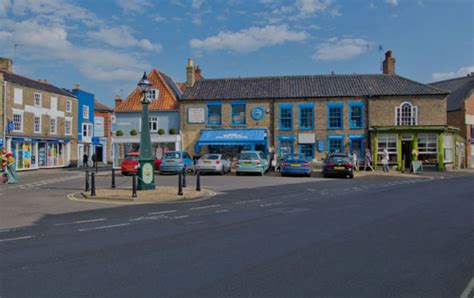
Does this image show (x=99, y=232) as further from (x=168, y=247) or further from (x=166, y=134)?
(x=166, y=134)

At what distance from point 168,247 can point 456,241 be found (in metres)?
5.27

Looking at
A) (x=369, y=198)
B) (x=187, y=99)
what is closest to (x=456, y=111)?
(x=187, y=99)

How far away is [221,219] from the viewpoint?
31.7 ft

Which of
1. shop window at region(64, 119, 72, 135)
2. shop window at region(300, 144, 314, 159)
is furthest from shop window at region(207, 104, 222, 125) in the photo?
shop window at region(64, 119, 72, 135)

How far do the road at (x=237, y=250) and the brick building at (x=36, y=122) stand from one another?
2242 cm

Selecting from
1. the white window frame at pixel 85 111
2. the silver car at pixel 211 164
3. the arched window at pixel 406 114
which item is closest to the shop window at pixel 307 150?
the arched window at pixel 406 114

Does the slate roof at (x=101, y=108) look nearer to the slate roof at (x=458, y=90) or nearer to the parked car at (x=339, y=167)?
the parked car at (x=339, y=167)

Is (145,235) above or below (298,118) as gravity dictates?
below

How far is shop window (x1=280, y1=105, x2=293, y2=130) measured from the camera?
31609 millimetres

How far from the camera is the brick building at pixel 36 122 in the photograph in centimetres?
3117

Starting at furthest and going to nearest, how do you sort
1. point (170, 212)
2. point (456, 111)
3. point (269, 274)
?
point (456, 111)
point (170, 212)
point (269, 274)

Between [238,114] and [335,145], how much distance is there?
8.22 m

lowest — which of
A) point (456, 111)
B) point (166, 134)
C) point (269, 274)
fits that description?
point (269, 274)

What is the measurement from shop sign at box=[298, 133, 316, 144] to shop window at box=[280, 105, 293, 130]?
1266 millimetres
